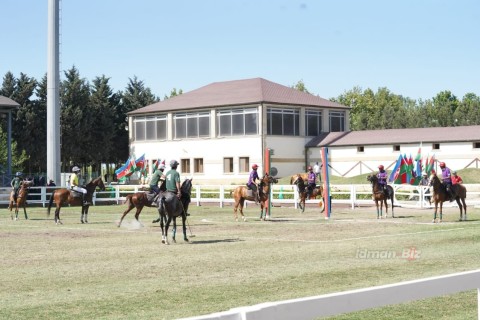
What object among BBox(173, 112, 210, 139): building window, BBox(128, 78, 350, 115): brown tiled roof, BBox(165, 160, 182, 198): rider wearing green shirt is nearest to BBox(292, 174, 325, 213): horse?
BBox(165, 160, 182, 198): rider wearing green shirt

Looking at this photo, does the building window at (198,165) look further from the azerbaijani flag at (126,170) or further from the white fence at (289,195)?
the white fence at (289,195)

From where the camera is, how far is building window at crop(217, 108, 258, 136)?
71.8 m

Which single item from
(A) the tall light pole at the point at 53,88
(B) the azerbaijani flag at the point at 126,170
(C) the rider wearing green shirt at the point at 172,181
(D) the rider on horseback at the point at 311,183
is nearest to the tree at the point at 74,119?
(B) the azerbaijani flag at the point at 126,170

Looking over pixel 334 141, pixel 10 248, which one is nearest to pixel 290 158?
pixel 334 141

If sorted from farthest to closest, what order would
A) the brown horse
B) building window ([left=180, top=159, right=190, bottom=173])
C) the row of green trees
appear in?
the row of green trees
building window ([left=180, top=159, right=190, bottom=173])
the brown horse

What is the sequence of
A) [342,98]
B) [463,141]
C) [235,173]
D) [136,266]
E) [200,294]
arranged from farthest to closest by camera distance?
[342,98], [235,173], [463,141], [136,266], [200,294]

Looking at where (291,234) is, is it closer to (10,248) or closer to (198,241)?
(198,241)

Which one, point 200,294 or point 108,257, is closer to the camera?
point 200,294

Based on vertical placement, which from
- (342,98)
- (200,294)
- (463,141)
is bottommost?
(200,294)

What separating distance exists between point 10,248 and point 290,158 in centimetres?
5281

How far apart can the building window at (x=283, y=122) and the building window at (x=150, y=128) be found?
471 inches

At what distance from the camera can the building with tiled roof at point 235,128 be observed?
71.7 meters

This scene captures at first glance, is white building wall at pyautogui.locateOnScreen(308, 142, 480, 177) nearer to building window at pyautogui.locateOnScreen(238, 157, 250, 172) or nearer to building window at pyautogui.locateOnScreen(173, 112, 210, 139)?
building window at pyautogui.locateOnScreen(238, 157, 250, 172)

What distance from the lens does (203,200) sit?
47.6 m
